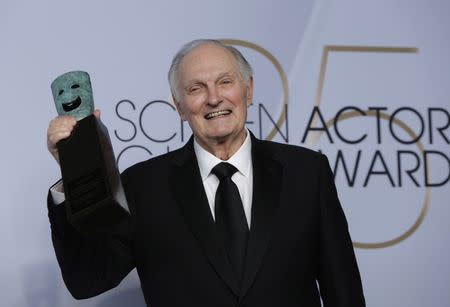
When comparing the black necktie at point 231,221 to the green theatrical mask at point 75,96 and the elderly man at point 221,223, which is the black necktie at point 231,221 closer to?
the elderly man at point 221,223

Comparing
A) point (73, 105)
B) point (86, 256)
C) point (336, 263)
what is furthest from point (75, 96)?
point (336, 263)

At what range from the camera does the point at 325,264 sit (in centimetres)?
126

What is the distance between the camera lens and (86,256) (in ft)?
4.01

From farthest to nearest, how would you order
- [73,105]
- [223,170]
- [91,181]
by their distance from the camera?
[223,170] < [73,105] < [91,181]

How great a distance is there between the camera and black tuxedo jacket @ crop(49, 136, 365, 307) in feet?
3.92

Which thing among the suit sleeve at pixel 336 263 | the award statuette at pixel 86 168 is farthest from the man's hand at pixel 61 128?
the suit sleeve at pixel 336 263

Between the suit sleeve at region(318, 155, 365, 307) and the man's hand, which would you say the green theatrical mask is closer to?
the man's hand

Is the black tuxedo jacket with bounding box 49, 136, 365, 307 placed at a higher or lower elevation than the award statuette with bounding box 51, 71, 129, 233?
lower

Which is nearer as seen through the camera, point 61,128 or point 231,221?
point 61,128

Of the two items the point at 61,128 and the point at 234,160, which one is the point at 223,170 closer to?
the point at 234,160

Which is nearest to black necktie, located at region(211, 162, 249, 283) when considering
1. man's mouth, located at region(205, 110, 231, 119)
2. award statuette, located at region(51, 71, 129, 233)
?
man's mouth, located at region(205, 110, 231, 119)

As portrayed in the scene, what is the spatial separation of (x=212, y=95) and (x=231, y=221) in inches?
11.3

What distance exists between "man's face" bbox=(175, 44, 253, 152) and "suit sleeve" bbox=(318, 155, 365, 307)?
25 cm

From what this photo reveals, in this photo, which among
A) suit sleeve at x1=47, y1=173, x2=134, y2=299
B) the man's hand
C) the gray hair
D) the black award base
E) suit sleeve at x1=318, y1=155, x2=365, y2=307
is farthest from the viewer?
the gray hair
